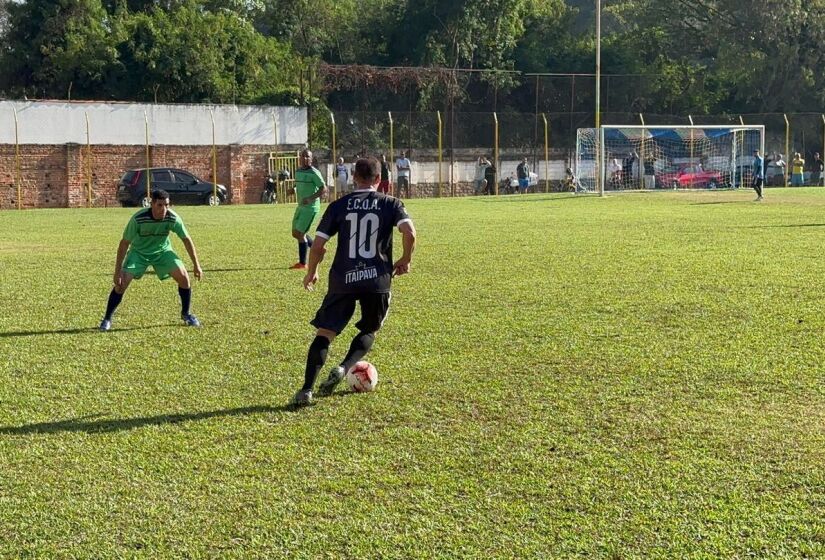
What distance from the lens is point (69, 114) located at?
38.5 metres

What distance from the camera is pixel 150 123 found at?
131 ft

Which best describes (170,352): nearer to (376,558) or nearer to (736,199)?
(376,558)

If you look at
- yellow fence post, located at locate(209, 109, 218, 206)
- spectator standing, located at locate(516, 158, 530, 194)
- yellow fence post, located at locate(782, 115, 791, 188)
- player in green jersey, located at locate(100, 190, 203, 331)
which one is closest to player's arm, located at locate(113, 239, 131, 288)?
player in green jersey, located at locate(100, 190, 203, 331)

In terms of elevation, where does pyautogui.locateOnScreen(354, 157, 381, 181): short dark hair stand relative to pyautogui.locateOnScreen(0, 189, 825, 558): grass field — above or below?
above

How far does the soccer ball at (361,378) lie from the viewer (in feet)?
23.5

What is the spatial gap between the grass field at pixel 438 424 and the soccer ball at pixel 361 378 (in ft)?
0.30

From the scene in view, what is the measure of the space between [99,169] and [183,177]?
10.6 feet

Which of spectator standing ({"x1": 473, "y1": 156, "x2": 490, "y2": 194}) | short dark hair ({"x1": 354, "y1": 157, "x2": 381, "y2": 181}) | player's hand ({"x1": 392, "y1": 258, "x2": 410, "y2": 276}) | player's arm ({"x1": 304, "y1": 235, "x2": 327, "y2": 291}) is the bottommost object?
player's hand ({"x1": 392, "y1": 258, "x2": 410, "y2": 276})

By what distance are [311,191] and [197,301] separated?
13.7ft

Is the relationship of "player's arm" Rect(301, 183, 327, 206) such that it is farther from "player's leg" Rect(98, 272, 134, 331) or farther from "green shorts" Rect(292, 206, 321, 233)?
"player's leg" Rect(98, 272, 134, 331)

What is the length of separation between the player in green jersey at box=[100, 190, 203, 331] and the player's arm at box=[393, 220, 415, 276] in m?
3.47

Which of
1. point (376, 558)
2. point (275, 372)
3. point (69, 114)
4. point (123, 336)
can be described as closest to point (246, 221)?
point (69, 114)

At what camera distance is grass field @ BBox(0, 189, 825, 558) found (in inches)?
179

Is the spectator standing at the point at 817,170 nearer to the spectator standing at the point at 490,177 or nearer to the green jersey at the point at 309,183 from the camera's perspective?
the spectator standing at the point at 490,177
